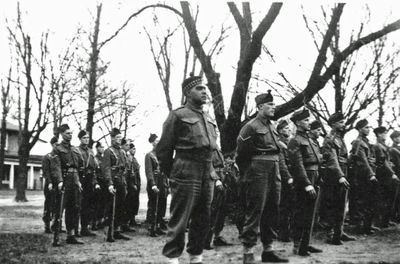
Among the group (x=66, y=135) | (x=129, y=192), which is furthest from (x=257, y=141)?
(x=129, y=192)

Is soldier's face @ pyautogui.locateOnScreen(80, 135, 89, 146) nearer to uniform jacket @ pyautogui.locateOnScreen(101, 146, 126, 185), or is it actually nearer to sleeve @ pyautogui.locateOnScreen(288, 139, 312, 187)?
uniform jacket @ pyautogui.locateOnScreen(101, 146, 126, 185)

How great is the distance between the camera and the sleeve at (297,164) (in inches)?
304

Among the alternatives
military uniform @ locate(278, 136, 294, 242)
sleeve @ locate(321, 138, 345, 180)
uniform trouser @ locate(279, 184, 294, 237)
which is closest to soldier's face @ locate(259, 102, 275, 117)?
military uniform @ locate(278, 136, 294, 242)

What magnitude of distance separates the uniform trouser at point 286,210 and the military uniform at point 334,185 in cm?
82

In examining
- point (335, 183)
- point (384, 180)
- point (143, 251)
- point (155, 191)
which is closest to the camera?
point (143, 251)

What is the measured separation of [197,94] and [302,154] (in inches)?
108

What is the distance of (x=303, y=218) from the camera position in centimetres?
768

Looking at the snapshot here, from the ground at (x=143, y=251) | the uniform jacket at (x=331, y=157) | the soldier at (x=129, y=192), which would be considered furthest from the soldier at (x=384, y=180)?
the soldier at (x=129, y=192)

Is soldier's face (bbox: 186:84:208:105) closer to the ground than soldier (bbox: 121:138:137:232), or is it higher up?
higher up

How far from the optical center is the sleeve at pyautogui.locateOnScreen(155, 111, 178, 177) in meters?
5.95

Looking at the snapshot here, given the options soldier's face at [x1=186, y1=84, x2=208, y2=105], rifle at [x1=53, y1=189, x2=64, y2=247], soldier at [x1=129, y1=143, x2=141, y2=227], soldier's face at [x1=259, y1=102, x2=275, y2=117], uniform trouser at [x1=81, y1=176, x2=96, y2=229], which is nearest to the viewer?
soldier's face at [x1=186, y1=84, x2=208, y2=105]

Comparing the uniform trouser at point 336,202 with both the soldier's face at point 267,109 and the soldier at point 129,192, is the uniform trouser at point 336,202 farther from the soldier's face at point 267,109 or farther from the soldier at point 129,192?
the soldier at point 129,192

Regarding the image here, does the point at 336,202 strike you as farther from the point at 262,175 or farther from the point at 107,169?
the point at 107,169

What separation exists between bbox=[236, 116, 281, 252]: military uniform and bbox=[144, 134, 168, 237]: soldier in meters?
4.18
